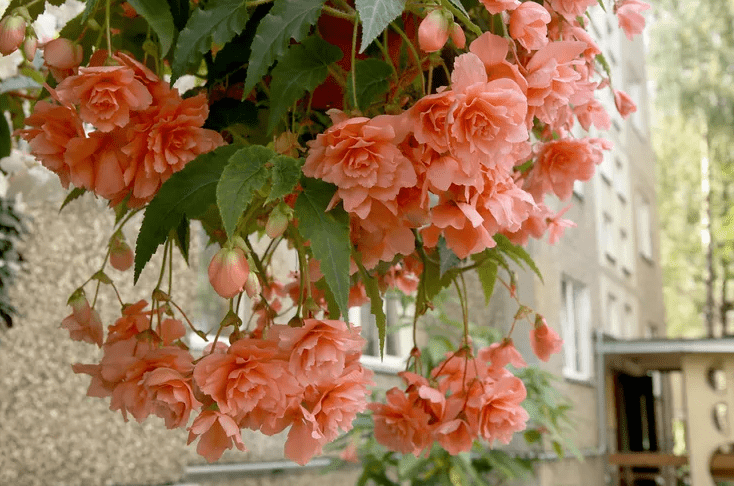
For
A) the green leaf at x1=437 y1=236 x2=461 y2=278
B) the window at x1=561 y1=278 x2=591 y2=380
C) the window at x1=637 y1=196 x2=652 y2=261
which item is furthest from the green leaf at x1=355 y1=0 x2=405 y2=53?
the window at x1=637 y1=196 x2=652 y2=261

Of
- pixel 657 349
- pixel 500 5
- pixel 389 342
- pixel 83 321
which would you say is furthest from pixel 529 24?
pixel 657 349

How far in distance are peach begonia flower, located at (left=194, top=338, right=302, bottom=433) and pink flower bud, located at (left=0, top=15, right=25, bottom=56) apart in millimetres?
347

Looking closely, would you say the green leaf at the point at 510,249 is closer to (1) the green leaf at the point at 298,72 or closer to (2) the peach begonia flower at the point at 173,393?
(1) the green leaf at the point at 298,72

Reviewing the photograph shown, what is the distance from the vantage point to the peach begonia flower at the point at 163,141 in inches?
30.5

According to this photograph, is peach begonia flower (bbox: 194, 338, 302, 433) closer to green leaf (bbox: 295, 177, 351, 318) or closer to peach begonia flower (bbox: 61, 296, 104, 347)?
green leaf (bbox: 295, 177, 351, 318)

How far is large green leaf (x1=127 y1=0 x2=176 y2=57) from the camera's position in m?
0.75

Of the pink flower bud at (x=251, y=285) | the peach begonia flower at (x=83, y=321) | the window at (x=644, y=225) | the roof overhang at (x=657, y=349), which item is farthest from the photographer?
the window at (x=644, y=225)

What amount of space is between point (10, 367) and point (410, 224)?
7.82 ft

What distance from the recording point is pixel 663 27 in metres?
14.1

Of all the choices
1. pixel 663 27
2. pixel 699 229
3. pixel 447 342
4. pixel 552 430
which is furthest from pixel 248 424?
pixel 699 229

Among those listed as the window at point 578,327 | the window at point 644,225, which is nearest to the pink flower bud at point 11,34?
the window at point 578,327

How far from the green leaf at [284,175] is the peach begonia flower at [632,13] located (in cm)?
60

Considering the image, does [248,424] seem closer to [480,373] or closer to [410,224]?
[410,224]

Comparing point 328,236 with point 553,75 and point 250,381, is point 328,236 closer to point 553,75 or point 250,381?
point 250,381
